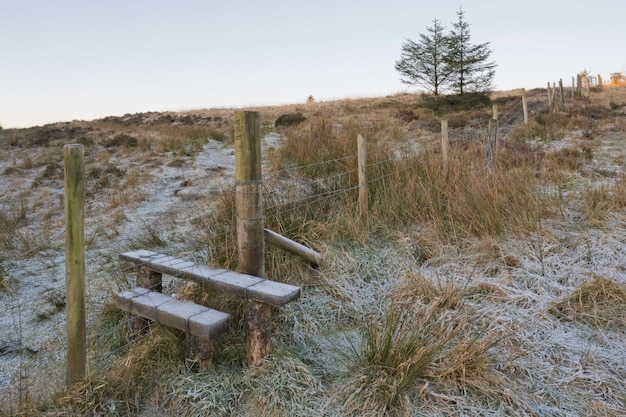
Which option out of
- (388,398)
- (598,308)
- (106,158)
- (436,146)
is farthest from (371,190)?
(106,158)

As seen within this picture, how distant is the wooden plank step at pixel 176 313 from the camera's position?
2.22 meters

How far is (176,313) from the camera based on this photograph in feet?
7.73

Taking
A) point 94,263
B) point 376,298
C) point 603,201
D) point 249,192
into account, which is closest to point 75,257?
point 249,192

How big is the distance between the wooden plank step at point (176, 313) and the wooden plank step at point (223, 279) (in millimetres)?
155

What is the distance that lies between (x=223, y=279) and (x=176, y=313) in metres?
0.33

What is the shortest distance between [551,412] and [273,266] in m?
2.06

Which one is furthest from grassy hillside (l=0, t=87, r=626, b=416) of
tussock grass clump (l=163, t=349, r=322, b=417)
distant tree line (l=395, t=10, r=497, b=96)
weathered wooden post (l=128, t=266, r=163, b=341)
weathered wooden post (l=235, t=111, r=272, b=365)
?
distant tree line (l=395, t=10, r=497, b=96)

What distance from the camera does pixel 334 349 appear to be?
2604 millimetres

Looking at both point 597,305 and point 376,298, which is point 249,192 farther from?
point 597,305

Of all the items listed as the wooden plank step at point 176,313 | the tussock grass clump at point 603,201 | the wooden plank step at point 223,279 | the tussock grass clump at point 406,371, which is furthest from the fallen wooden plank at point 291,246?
the tussock grass clump at point 603,201

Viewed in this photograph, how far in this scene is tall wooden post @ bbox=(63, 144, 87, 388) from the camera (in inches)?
80.8

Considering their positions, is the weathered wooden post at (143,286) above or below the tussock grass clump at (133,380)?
above

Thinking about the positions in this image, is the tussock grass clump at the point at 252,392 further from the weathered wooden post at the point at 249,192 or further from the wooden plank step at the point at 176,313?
the weathered wooden post at the point at 249,192

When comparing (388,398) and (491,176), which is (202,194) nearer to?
(491,176)
